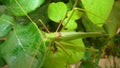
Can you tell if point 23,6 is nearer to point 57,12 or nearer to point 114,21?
point 57,12

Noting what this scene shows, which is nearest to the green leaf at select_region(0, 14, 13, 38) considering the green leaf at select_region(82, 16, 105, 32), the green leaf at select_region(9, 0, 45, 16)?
the green leaf at select_region(9, 0, 45, 16)

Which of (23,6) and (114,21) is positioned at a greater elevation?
(23,6)

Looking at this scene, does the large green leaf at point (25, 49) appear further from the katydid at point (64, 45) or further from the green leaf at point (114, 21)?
the green leaf at point (114, 21)

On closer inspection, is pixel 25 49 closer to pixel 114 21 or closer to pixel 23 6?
pixel 23 6

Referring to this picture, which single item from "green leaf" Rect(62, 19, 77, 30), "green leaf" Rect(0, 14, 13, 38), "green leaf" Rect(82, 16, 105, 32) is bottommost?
"green leaf" Rect(82, 16, 105, 32)

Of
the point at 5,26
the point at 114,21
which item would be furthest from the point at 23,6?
the point at 114,21

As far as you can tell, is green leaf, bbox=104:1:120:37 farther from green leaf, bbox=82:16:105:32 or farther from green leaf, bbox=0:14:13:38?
green leaf, bbox=0:14:13:38
